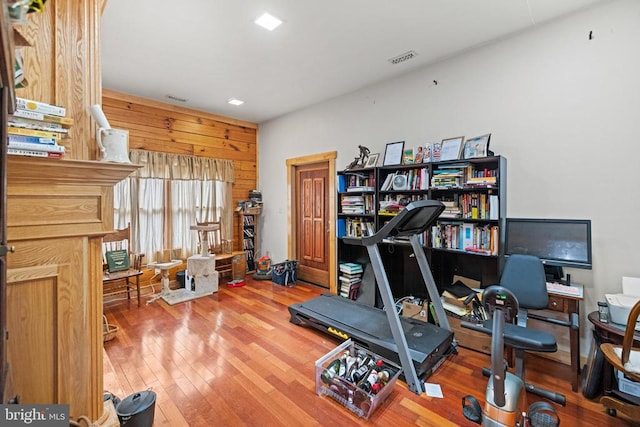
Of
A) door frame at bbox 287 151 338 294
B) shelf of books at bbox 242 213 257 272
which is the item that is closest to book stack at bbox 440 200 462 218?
door frame at bbox 287 151 338 294

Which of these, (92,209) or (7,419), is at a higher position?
(92,209)

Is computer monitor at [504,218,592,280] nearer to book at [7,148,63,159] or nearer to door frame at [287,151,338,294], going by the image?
door frame at [287,151,338,294]

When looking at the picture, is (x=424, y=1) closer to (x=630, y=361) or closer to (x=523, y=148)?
(x=523, y=148)

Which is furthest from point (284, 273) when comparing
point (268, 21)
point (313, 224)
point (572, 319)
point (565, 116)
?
point (565, 116)

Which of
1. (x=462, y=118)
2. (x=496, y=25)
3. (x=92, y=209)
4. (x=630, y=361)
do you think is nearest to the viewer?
(x=92, y=209)

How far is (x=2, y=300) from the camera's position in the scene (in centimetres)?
82

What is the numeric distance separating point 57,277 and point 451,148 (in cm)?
323

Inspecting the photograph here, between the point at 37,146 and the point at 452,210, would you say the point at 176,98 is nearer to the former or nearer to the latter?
the point at 37,146

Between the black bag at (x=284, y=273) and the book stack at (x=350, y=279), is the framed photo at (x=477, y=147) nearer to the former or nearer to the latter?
the book stack at (x=350, y=279)

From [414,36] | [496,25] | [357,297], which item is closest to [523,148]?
[496,25]

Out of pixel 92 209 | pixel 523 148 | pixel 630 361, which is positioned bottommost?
pixel 630 361

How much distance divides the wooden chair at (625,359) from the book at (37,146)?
286 centimetres

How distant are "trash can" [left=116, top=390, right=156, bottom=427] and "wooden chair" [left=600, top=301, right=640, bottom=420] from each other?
2.64 m

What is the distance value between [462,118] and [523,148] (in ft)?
2.25
